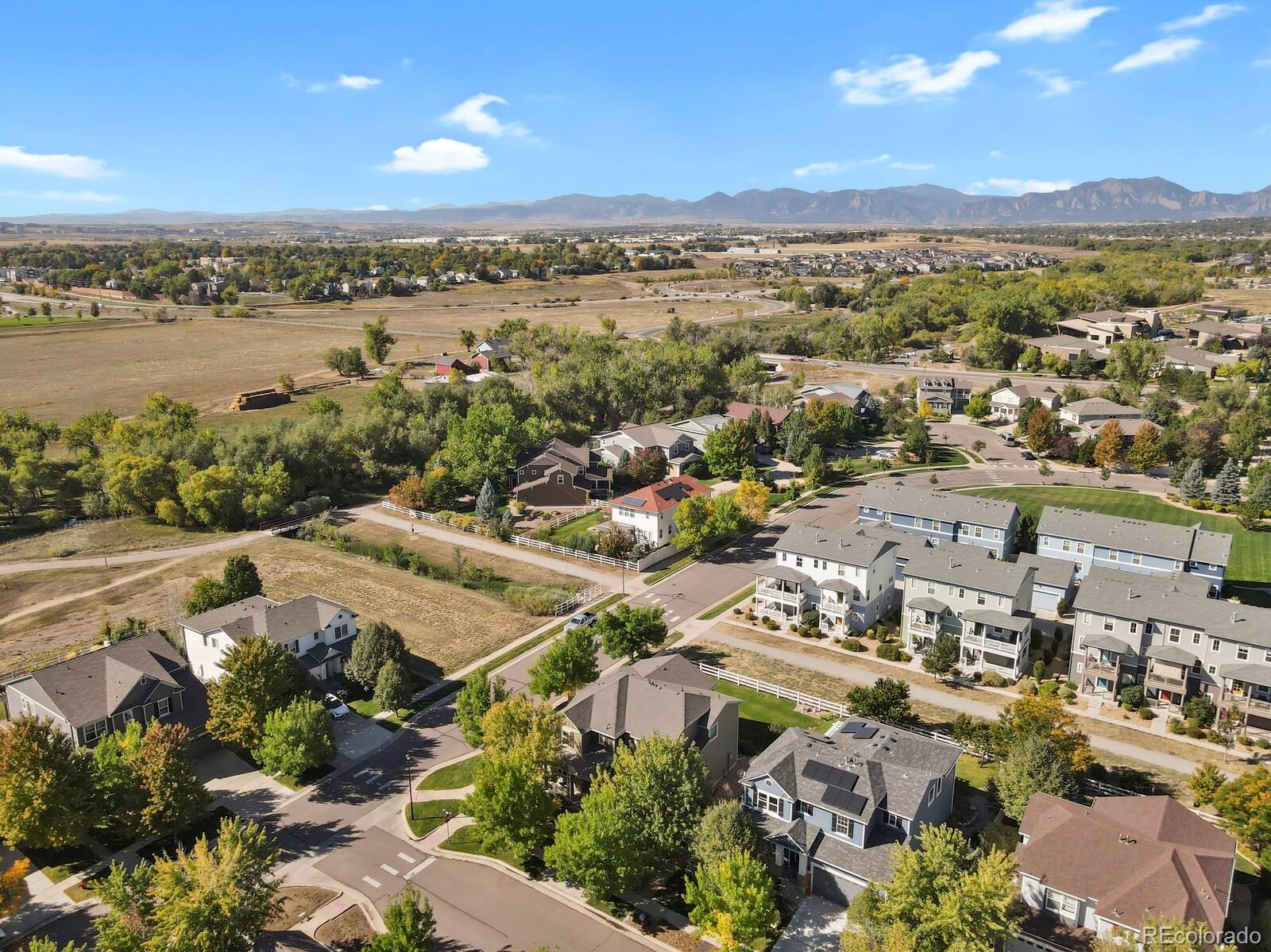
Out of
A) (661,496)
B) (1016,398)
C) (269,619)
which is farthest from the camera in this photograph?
(1016,398)

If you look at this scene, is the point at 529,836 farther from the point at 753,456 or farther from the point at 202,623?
the point at 753,456

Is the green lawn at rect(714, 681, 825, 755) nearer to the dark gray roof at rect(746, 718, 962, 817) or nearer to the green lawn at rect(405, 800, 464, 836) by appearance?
the dark gray roof at rect(746, 718, 962, 817)

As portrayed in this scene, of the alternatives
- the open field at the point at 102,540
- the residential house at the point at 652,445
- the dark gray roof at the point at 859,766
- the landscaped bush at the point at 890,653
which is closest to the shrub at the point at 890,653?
the landscaped bush at the point at 890,653

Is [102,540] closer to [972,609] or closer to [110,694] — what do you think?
[110,694]

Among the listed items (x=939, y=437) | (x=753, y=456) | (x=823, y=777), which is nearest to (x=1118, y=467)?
(x=939, y=437)

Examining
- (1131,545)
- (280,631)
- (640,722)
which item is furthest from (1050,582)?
(280,631)

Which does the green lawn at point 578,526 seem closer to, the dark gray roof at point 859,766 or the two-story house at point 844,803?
the dark gray roof at point 859,766
